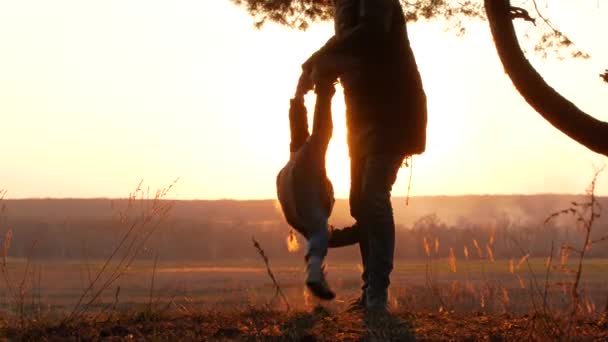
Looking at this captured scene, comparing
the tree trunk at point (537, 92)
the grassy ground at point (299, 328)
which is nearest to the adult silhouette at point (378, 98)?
the grassy ground at point (299, 328)

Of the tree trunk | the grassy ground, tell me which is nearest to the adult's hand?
the grassy ground

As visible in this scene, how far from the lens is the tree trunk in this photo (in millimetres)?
6334

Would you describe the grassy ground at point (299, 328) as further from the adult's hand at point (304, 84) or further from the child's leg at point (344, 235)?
the adult's hand at point (304, 84)

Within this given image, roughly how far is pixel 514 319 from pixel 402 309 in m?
0.64

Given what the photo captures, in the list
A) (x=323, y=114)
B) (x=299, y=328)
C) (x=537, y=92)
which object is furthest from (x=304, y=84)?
(x=537, y=92)

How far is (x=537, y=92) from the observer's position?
648cm

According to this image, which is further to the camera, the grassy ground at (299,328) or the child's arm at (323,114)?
the child's arm at (323,114)

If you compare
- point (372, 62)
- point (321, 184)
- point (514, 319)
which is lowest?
point (514, 319)

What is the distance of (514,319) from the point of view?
5512 millimetres

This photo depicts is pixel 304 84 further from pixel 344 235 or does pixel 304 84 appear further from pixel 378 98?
pixel 344 235

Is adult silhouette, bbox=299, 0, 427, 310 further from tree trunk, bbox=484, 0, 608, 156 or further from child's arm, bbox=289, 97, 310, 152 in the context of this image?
tree trunk, bbox=484, 0, 608, 156

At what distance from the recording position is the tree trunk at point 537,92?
6.33 metres

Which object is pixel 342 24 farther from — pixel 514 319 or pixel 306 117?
pixel 514 319

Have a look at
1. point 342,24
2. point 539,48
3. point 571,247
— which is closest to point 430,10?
point 539,48
